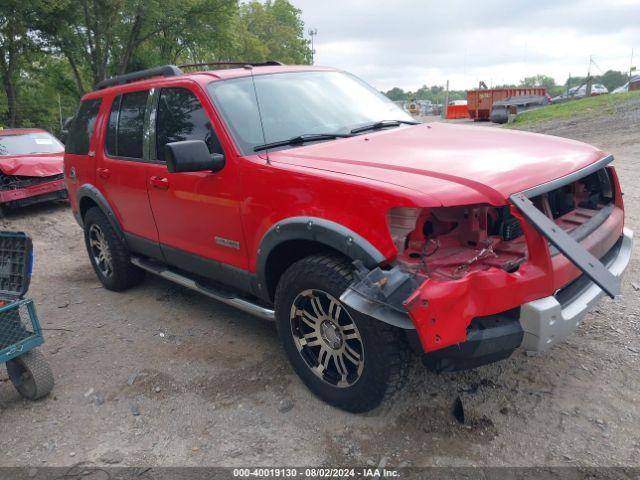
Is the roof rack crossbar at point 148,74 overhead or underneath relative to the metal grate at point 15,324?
overhead

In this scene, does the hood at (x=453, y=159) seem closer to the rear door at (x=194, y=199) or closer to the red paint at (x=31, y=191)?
the rear door at (x=194, y=199)

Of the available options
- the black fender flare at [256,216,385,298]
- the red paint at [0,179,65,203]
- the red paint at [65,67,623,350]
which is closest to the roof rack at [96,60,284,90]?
the red paint at [65,67,623,350]

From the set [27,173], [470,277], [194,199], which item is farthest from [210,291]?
[27,173]

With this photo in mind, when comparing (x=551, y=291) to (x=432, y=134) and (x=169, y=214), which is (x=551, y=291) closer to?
(x=432, y=134)

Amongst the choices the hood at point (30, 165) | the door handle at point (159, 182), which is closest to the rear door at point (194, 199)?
the door handle at point (159, 182)

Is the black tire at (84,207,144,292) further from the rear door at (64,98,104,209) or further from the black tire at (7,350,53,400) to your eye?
the black tire at (7,350,53,400)

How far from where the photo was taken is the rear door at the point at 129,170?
444cm

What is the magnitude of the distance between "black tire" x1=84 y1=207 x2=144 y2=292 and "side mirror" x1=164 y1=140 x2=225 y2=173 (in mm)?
2082

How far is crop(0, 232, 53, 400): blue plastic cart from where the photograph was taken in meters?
3.39

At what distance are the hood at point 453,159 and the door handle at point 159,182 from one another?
1.13m

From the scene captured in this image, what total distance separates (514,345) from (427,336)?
475 millimetres

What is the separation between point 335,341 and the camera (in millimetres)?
3094

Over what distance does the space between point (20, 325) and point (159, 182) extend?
1391mm

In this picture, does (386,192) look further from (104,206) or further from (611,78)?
(611,78)
